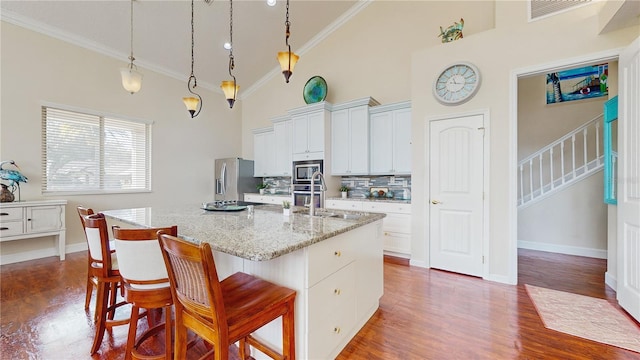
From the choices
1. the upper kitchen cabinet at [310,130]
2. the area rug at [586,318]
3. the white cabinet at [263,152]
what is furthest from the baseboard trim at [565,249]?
the white cabinet at [263,152]

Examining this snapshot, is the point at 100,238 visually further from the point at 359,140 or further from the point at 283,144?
the point at 283,144

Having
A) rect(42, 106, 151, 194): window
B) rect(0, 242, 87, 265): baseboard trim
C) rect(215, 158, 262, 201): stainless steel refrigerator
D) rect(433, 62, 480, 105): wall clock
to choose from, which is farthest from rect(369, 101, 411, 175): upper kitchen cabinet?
rect(0, 242, 87, 265): baseboard trim

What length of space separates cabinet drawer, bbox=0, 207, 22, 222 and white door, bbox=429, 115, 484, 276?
18.1ft

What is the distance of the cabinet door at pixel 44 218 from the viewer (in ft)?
11.4

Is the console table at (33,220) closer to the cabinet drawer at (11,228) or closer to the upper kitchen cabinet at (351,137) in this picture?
the cabinet drawer at (11,228)

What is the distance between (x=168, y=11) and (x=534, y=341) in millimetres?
5745

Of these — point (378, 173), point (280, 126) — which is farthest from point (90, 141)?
point (378, 173)

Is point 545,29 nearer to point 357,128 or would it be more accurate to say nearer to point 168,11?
point 357,128

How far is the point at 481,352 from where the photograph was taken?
175 cm

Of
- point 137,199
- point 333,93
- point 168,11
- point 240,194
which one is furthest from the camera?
point 240,194

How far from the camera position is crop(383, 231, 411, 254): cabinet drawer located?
367 cm

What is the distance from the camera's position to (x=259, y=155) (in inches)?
235

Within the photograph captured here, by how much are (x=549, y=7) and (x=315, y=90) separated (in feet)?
11.3

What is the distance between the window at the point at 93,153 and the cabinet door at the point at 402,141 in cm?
460
